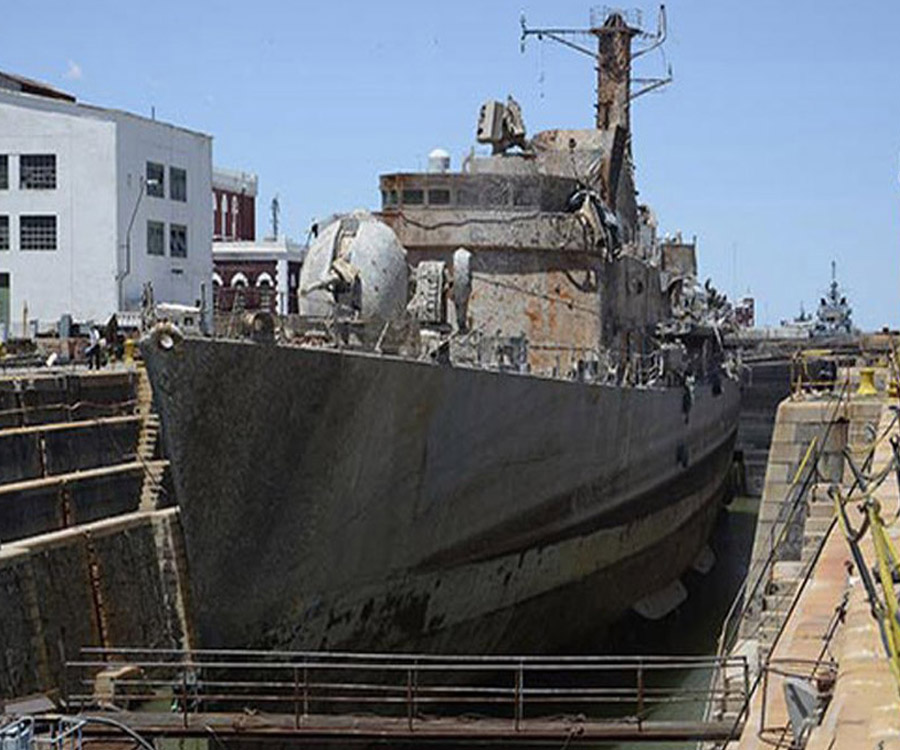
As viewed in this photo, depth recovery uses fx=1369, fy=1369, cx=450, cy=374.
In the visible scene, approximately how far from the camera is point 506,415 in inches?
656

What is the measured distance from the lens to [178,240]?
123 feet

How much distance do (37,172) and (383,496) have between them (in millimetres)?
23348

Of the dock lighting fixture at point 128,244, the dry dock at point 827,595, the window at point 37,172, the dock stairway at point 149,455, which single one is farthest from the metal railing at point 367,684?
the window at point 37,172

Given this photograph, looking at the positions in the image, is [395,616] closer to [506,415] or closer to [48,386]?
[506,415]

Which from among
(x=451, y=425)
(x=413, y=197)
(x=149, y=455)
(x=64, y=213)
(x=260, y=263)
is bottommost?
(x=149, y=455)

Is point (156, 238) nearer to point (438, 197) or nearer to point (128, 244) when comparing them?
point (128, 244)

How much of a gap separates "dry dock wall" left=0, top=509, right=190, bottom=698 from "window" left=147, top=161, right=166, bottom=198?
19883mm

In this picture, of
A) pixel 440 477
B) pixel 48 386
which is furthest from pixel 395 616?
pixel 48 386

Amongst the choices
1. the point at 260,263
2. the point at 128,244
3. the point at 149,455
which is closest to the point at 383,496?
the point at 149,455

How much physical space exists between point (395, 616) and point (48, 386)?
7.62m

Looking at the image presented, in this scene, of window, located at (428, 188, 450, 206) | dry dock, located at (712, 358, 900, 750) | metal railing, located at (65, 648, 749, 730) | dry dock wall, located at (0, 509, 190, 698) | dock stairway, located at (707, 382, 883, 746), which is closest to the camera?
dry dock, located at (712, 358, 900, 750)

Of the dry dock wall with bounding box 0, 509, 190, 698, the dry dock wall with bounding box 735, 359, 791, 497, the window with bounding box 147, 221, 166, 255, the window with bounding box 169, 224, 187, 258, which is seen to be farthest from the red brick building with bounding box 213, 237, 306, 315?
the dry dock wall with bounding box 0, 509, 190, 698

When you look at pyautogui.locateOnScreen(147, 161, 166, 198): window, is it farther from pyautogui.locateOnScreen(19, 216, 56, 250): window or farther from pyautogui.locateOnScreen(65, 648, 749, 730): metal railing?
pyautogui.locateOnScreen(65, 648, 749, 730): metal railing

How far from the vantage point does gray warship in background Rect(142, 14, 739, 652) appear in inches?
506
